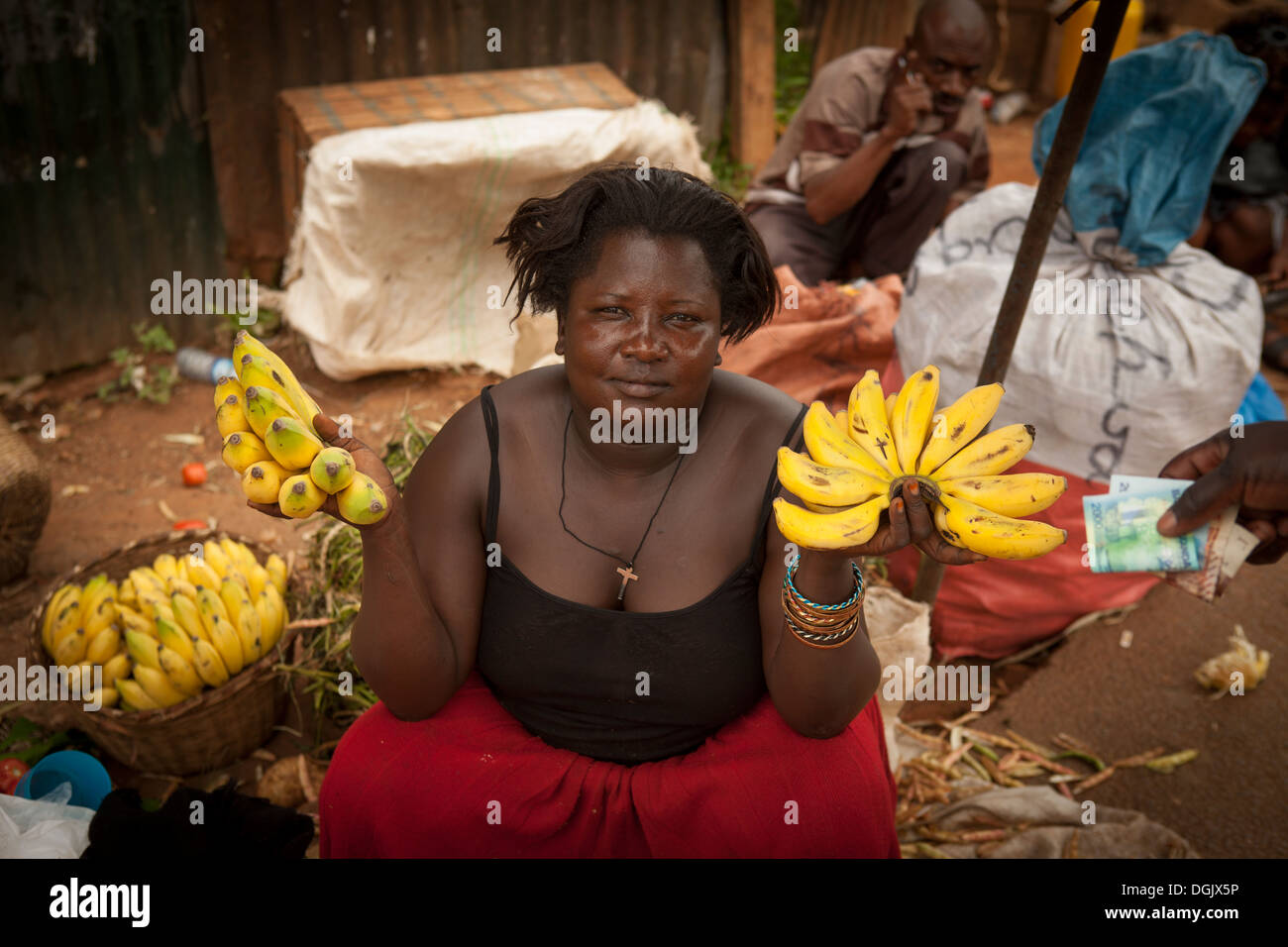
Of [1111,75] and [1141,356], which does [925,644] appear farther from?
[1111,75]

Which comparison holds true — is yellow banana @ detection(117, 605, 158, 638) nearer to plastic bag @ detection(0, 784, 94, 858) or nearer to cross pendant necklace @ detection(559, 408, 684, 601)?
plastic bag @ detection(0, 784, 94, 858)

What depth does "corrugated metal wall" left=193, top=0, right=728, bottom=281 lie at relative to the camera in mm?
5266

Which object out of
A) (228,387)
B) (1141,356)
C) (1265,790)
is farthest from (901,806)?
(228,387)

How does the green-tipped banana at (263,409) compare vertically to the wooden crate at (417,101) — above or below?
below

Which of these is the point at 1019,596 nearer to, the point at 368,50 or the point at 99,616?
the point at 99,616

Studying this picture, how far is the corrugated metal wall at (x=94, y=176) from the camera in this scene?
4.61 m

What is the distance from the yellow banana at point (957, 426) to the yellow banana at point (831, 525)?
126 millimetres

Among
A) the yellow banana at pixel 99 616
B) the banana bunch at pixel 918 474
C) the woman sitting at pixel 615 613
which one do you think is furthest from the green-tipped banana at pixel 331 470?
the yellow banana at pixel 99 616

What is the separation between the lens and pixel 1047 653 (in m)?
3.82

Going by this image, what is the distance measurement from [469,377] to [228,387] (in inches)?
147

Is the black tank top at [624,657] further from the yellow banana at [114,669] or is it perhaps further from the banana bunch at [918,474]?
the yellow banana at [114,669]

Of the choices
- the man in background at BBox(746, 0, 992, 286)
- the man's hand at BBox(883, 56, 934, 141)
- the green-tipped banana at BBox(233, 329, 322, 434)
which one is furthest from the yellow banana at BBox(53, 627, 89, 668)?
the man's hand at BBox(883, 56, 934, 141)

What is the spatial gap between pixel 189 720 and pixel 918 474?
227 centimetres
